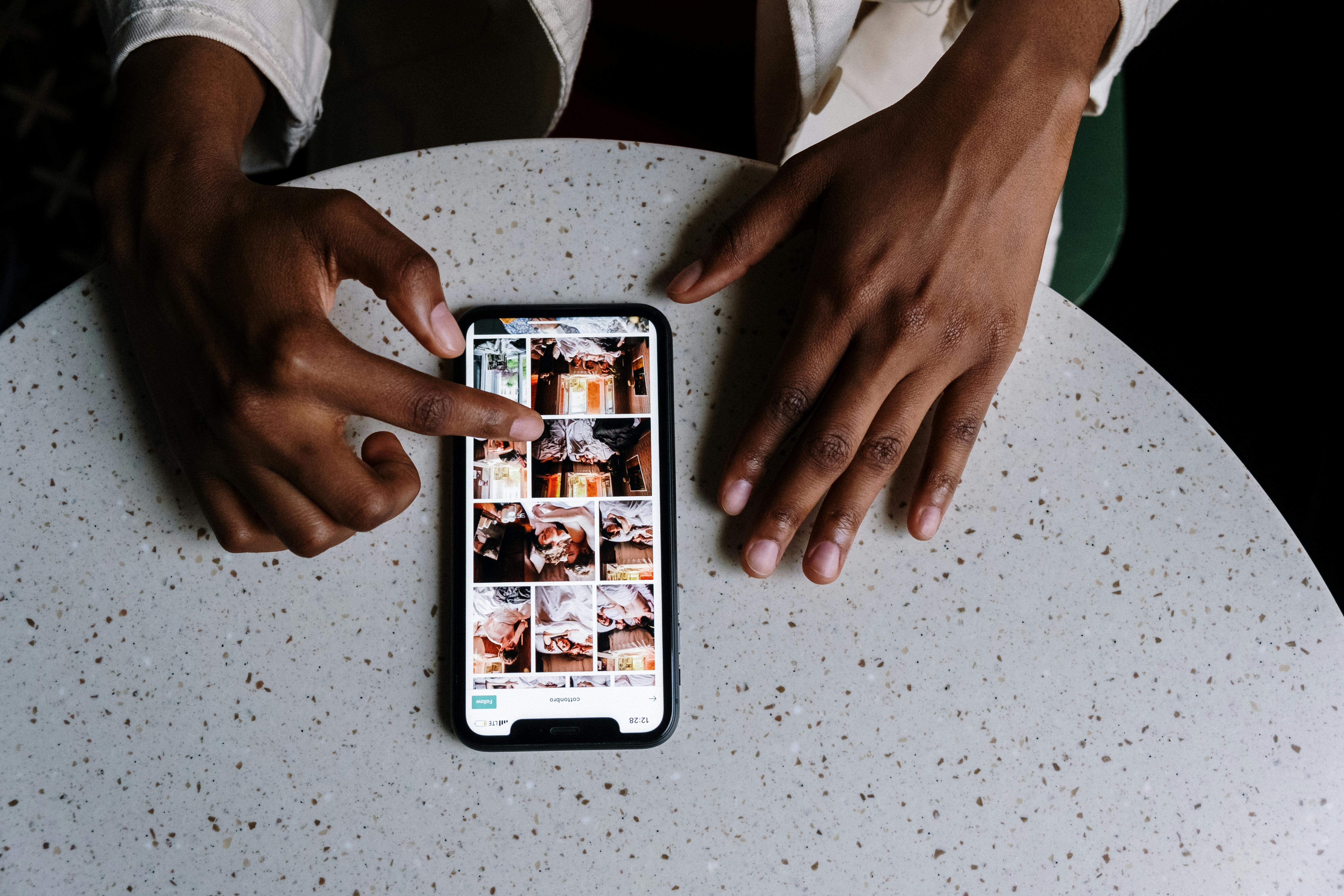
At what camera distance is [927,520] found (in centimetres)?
55

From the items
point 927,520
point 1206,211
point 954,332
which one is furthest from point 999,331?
point 1206,211

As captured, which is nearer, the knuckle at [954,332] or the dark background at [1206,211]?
the knuckle at [954,332]

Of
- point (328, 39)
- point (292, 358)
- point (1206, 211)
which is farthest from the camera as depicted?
point (1206, 211)

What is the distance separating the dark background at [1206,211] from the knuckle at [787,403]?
0.95 m

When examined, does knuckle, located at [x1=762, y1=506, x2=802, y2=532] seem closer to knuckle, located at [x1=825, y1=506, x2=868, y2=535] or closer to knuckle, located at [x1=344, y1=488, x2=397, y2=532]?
knuckle, located at [x1=825, y1=506, x2=868, y2=535]

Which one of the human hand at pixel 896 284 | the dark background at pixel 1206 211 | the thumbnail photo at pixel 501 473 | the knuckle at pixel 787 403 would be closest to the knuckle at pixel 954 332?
the human hand at pixel 896 284

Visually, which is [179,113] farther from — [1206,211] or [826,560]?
[1206,211]

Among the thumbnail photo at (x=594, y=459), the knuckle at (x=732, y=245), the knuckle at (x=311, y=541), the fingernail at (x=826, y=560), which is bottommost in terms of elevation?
the fingernail at (x=826, y=560)

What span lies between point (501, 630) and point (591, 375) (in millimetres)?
196

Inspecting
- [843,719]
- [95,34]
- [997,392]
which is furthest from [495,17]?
[95,34]

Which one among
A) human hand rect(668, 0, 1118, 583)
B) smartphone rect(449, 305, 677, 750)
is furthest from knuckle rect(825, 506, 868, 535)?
smartphone rect(449, 305, 677, 750)

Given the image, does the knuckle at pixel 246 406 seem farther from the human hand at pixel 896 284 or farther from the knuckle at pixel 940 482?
the knuckle at pixel 940 482

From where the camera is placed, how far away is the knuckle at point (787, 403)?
1.78 feet

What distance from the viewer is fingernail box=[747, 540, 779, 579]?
54 centimetres
